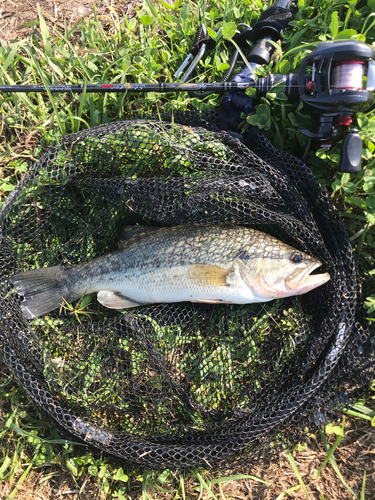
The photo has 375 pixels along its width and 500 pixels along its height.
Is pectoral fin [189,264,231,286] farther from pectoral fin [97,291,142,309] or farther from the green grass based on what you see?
the green grass

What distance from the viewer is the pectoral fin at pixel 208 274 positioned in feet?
9.20

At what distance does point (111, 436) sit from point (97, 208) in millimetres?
2046

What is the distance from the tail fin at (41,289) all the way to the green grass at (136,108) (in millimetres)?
245

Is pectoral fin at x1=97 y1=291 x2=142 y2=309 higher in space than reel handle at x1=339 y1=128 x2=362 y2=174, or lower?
lower

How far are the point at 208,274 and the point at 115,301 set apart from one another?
0.92m

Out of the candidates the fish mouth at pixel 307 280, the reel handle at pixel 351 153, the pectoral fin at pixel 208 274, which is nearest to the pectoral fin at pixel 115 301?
the pectoral fin at pixel 208 274

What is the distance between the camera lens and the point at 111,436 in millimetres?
2779

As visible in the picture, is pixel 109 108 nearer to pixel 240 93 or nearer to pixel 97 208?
pixel 97 208

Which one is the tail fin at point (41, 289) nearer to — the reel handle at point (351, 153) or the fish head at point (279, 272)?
the fish head at point (279, 272)

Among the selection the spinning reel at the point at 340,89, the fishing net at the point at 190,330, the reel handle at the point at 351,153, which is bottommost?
the fishing net at the point at 190,330

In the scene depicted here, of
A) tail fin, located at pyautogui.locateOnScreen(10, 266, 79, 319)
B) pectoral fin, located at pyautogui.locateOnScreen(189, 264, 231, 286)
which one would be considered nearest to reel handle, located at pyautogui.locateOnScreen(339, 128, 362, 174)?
pectoral fin, located at pyautogui.locateOnScreen(189, 264, 231, 286)

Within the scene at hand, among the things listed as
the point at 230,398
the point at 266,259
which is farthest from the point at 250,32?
the point at 230,398

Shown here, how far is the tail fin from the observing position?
10.0 feet

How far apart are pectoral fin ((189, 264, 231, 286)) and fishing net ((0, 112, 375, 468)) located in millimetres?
358
